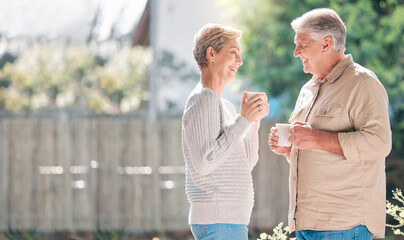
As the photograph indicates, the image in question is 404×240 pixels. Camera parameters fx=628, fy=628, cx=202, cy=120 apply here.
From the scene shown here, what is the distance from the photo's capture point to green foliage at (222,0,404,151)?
24.3 feet

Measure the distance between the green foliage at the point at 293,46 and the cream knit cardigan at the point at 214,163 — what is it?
223 inches

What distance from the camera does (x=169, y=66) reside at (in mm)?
11984

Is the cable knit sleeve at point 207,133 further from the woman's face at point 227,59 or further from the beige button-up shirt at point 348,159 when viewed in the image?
the beige button-up shirt at point 348,159

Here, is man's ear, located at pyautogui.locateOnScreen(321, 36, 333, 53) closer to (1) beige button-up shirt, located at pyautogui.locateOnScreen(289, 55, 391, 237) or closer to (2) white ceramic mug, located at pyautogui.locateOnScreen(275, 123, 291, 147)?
(1) beige button-up shirt, located at pyautogui.locateOnScreen(289, 55, 391, 237)

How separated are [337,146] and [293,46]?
19.9 feet

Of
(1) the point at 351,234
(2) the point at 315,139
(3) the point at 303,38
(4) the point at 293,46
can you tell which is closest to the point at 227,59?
(3) the point at 303,38

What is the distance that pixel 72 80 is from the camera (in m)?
18.9

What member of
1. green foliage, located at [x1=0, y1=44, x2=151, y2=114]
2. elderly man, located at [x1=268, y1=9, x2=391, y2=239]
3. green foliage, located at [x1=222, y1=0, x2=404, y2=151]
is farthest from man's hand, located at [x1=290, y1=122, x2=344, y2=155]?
green foliage, located at [x1=0, y1=44, x2=151, y2=114]

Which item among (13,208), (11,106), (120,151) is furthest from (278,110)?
(11,106)

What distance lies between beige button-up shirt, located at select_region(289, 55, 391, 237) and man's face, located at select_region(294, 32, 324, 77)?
64mm

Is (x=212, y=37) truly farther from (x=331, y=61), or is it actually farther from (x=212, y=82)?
(x=331, y=61)

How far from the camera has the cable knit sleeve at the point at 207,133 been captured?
6.19ft

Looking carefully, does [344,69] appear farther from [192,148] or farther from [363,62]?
[363,62]

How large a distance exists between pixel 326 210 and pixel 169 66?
10.2 meters
